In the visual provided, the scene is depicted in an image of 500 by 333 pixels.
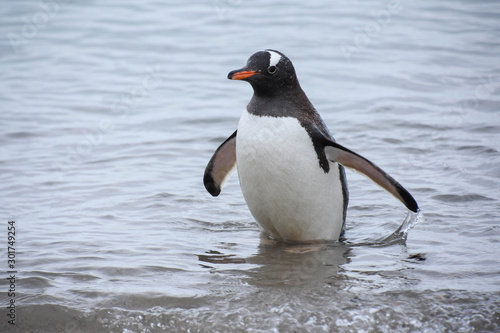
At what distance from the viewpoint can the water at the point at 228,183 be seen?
344 cm

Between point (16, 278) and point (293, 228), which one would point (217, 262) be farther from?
point (16, 278)

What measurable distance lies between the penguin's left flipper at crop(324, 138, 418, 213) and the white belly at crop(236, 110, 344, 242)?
10 centimetres

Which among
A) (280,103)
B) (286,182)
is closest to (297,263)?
(286,182)

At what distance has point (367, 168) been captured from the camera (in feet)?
14.3

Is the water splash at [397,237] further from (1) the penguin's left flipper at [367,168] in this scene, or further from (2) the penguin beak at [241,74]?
(2) the penguin beak at [241,74]

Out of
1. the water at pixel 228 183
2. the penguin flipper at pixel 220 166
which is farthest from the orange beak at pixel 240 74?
the water at pixel 228 183

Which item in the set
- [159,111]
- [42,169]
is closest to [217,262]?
[42,169]

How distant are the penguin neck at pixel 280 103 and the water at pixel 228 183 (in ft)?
2.69

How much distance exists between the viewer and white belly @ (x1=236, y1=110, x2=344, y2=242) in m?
4.26

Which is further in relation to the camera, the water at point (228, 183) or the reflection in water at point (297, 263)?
the reflection in water at point (297, 263)

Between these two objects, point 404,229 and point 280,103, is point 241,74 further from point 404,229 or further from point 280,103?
point 404,229

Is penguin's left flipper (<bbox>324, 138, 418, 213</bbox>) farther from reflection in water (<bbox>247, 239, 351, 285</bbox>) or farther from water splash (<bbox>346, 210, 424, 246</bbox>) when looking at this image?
reflection in water (<bbox>247, 239, 351, 285</bbox>)

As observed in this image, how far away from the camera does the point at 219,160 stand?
4812 mm

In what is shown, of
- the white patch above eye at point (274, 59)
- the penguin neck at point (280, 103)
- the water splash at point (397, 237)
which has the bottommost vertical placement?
the water splash at point (397, 237)
